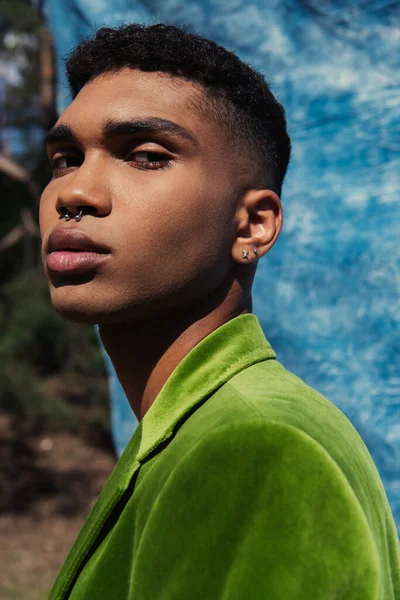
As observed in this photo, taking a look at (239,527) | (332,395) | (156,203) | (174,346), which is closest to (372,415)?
(332,395)

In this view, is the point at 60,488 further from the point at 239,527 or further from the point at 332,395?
the point at 239,527

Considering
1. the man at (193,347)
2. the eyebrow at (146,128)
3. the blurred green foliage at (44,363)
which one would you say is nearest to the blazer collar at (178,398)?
the man at (193,347)

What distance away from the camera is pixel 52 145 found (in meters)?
1.71

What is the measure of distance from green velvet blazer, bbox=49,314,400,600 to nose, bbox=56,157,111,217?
431mm

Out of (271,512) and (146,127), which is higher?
(146,127)

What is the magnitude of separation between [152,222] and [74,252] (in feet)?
0.53

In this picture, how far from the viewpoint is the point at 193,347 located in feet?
5.13

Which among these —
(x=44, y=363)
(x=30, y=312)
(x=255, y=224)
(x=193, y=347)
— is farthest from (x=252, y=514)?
(x=44, y=363)

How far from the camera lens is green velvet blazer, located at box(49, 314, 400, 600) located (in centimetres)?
107

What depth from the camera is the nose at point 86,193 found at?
149cm

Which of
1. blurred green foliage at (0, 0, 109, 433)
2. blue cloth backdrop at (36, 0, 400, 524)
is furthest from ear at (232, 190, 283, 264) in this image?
blurred green foliage at (0, 0, 109, 433)

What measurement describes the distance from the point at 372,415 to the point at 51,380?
20.2 feet

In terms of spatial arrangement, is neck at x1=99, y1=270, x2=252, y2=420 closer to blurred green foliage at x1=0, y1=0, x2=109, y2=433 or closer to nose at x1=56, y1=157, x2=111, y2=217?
nose at x1=56, y1=157, x2=111, y2=217

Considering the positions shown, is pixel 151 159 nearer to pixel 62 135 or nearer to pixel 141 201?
pixel 141 201
